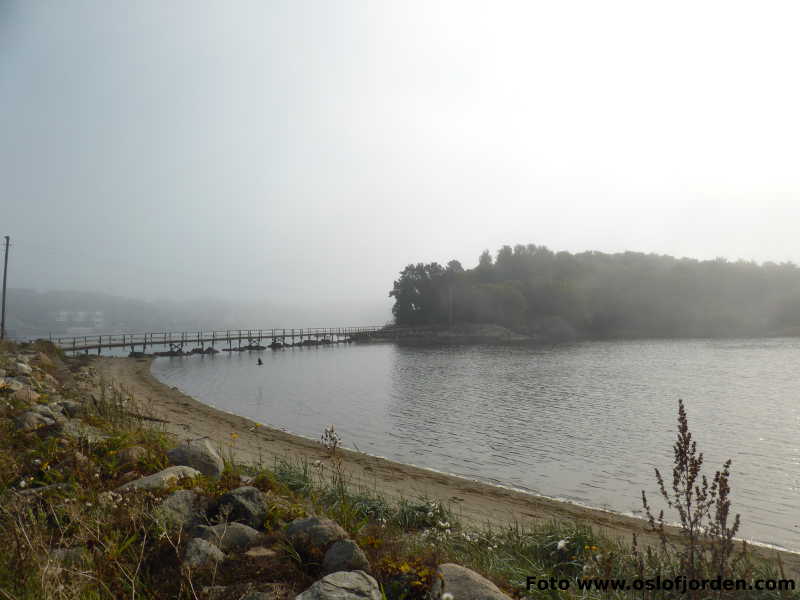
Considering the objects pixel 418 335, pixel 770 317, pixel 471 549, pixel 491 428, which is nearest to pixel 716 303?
pixel 770 317

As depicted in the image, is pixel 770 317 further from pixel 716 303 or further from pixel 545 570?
pixel 545 570

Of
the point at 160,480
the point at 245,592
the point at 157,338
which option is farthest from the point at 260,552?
the point at 157,338

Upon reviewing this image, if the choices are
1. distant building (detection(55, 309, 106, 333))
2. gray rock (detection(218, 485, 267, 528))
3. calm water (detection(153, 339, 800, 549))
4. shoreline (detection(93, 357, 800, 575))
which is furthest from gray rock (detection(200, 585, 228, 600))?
distant building (detection(55, 309, 106, 333))

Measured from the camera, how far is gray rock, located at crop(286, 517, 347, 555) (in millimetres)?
3963

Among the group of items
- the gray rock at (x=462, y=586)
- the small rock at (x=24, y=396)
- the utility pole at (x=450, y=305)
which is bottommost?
the gray rock at (x=462, y=586)

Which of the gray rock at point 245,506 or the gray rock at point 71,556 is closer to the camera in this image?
the gray rock at point 71,556

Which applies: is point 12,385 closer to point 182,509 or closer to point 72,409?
point 72,409

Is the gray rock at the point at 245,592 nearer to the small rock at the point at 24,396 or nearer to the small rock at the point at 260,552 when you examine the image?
the small rock at the point at 260,552

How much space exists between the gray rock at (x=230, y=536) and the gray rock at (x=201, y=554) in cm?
18

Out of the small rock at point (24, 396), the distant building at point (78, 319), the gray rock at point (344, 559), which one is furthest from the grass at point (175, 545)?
the distant building at point (78, 319)

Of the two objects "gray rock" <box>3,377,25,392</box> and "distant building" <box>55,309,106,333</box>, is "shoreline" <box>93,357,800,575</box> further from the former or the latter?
"distant building" <box>55,309,106,333</box>

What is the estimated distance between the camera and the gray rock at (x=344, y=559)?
3619 millimetres

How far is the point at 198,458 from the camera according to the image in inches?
252

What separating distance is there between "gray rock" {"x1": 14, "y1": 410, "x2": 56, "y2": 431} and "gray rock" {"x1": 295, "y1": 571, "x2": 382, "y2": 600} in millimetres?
6163
